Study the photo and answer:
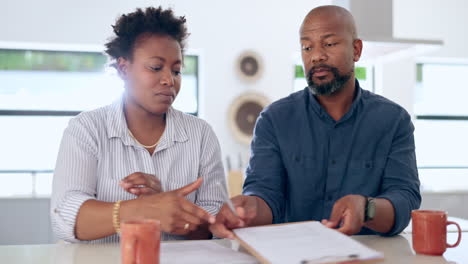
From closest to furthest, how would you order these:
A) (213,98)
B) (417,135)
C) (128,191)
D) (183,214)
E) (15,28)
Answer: (183,214)
(128,191)
(15,28)
(213,98)
(417,135)

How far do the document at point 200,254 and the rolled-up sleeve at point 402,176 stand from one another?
53 centimetres

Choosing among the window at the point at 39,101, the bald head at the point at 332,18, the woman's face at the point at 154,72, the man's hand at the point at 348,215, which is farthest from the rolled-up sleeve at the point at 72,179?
the window at the point at 39,101

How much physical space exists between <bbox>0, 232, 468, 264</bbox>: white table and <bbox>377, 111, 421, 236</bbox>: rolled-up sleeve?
6.2 inches

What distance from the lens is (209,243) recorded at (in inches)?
53.4

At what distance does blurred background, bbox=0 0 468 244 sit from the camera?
4.66 m

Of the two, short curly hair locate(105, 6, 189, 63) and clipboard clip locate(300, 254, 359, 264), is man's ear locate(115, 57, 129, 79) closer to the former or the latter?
short curly hair locate(105, 6, 189, 63)

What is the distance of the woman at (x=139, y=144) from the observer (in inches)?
60.3

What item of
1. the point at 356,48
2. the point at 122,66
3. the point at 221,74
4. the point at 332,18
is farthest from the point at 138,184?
the point at 221,74

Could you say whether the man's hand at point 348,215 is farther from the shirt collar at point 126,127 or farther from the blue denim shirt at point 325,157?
the shirt collar at point 126,127

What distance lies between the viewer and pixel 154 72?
5.63 ft

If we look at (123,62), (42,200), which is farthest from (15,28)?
(123,62)

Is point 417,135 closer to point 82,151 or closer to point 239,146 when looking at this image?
point 239,146

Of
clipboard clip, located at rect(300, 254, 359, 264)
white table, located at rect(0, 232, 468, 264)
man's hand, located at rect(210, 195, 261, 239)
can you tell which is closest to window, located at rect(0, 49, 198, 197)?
white table, located at rect(0, 232, 468, 264)

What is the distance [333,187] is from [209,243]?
1.92 ft
